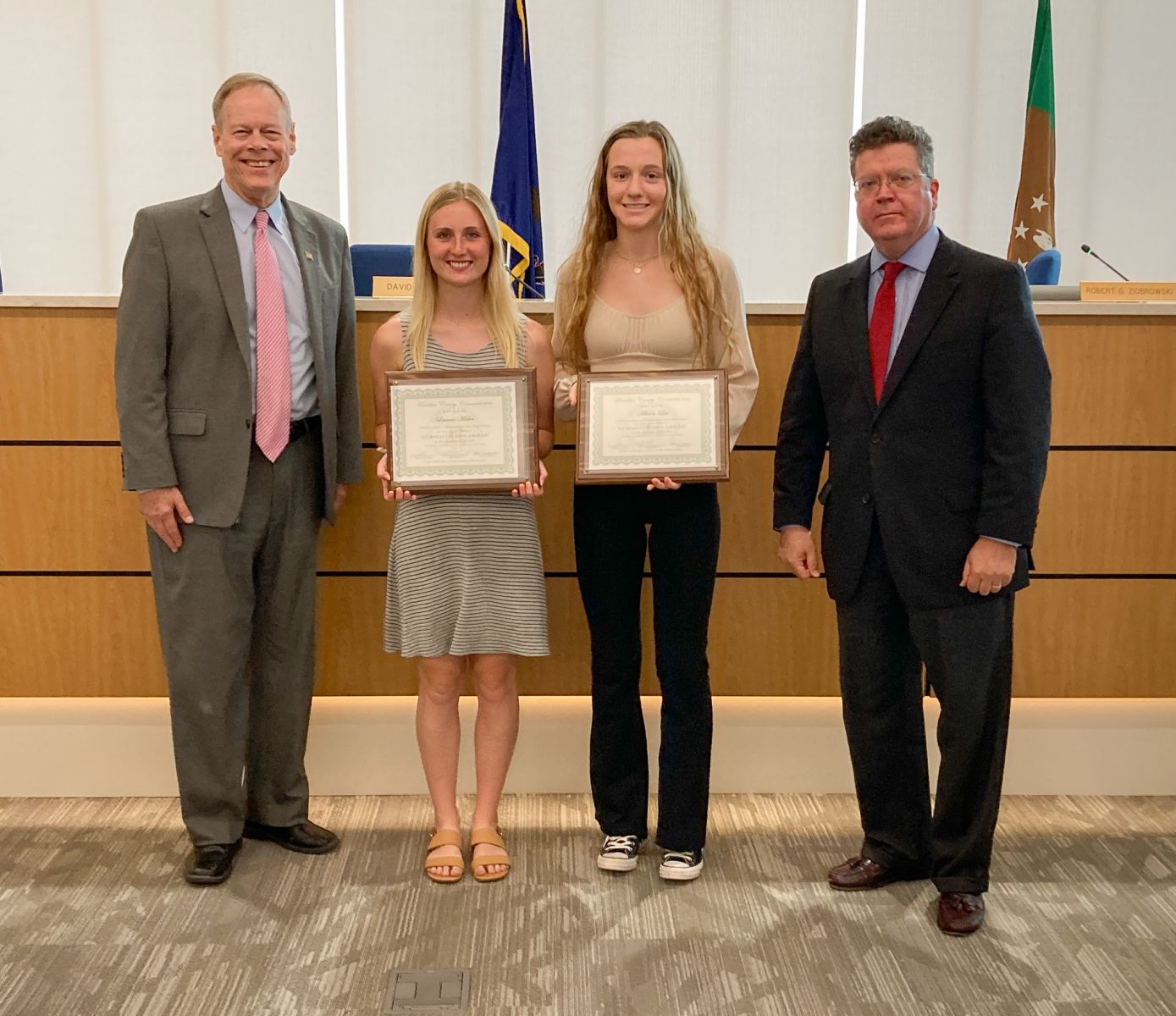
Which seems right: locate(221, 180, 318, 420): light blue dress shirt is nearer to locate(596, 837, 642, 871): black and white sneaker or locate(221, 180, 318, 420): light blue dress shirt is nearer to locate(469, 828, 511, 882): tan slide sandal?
locate(469, 828, 511, 882): tan slide sandal

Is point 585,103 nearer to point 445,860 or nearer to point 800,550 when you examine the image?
point 800,550

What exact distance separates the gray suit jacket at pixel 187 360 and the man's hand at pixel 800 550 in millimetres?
1268

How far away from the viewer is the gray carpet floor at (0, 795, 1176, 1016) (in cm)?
189

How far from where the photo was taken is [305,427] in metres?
2.40

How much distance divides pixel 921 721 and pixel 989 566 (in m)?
0.49

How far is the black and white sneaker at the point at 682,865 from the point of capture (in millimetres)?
2342

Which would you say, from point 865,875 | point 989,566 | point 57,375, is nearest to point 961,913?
point 865,875

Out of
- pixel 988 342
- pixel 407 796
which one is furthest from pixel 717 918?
pixel 988 342

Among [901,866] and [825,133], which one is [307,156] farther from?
[901,866]

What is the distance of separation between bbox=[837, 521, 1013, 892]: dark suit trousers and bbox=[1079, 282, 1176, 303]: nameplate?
3.69ft

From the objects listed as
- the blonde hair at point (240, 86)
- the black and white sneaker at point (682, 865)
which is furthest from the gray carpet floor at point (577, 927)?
the blonde hair at point (240, 86)

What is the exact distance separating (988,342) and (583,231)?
918 mm

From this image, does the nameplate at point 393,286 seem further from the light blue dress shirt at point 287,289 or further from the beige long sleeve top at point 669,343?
the beige long sleeve top at point 669,343

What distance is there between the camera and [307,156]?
524cm
